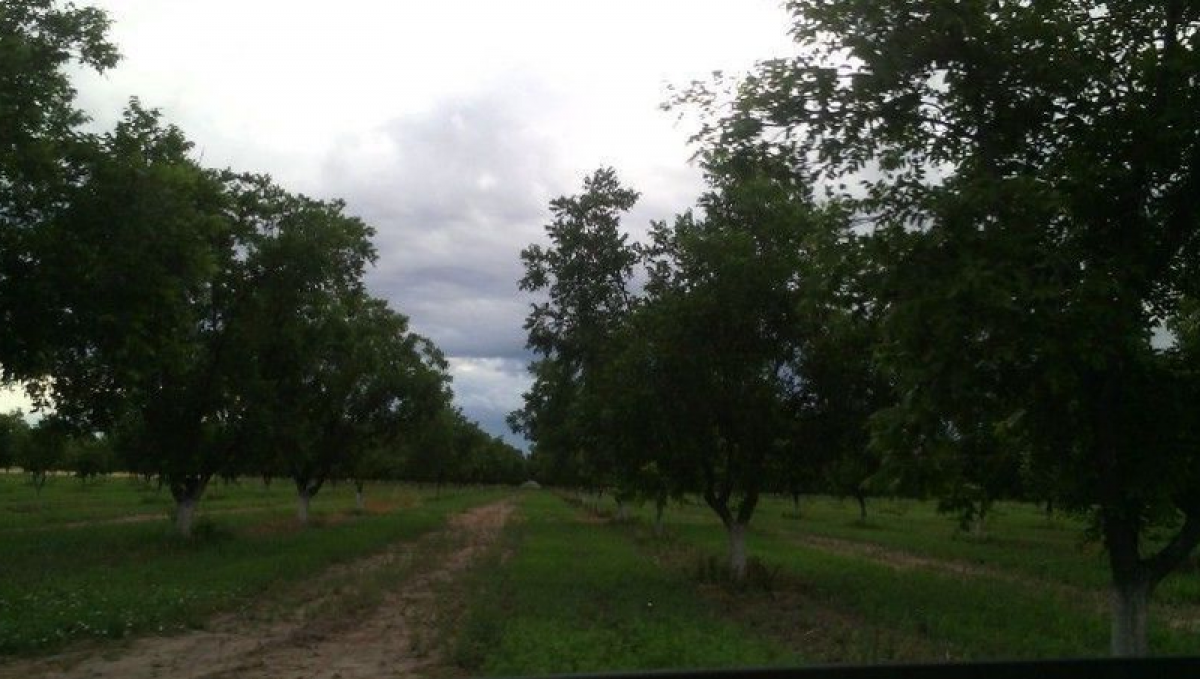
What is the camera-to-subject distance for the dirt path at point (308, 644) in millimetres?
11672

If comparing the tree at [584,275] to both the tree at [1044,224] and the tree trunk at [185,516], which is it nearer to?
the tree trunk at [185,516]

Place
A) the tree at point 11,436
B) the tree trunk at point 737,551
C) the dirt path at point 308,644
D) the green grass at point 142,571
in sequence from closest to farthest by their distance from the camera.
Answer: the dirt path at point 308,644 < the green grass at point 142,571 < the tree trunk at point 737,551 < the tree at point 11,436

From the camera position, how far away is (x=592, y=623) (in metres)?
14.8

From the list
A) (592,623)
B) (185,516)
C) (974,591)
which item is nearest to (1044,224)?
(592,623)

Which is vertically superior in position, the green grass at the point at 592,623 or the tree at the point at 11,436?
the tree at the point at 11,436

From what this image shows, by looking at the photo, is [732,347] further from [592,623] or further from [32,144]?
[32,144]

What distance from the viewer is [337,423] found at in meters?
47.8

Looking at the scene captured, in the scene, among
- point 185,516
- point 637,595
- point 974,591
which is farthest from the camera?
point 185,516

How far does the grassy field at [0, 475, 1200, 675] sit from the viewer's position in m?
12.8

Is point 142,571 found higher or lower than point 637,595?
lower

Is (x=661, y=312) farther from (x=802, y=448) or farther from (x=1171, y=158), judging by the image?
(x=1171, y=158)

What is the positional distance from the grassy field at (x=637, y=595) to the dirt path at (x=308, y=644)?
0.50 m

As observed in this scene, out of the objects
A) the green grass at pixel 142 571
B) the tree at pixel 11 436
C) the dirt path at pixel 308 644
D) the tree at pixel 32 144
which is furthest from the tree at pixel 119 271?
the tree at pixel 11 436

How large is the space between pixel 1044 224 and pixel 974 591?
48.1 feet
